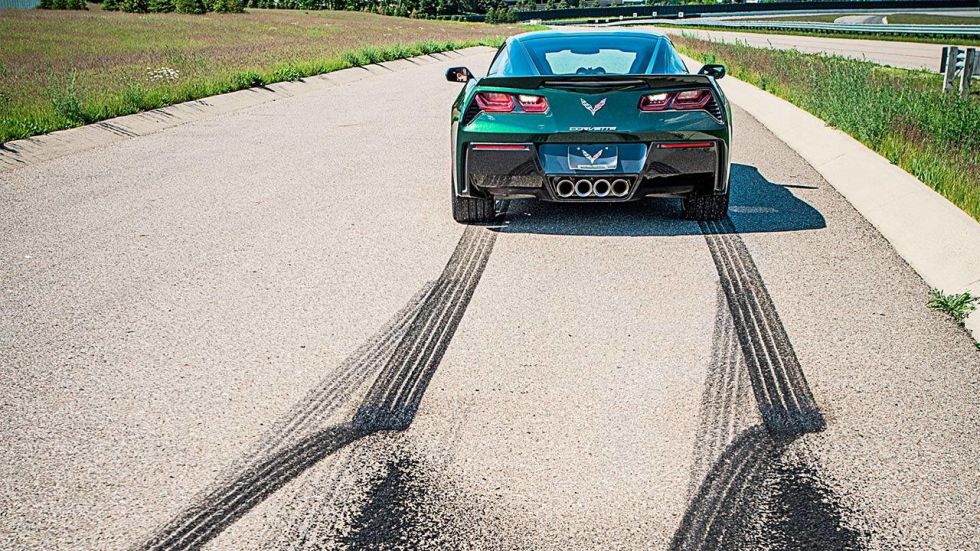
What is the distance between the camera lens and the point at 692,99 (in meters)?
7.11

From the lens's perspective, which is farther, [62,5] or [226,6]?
[226,6]

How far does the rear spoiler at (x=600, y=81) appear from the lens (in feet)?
23.0

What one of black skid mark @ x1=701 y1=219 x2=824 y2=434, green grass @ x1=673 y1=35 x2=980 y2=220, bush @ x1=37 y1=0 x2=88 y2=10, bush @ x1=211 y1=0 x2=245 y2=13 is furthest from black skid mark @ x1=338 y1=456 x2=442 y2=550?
bush @ x1=37 y1=0 x2=88 y2=10

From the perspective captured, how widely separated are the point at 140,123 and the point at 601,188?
9325 millimetres

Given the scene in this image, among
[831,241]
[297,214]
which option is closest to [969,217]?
[831,241]

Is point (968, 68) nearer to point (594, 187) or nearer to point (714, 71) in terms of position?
point (714, 71)

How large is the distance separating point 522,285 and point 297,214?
2873 mm

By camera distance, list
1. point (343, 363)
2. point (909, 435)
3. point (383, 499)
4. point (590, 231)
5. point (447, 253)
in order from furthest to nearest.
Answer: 1. point (590, 231)
2. point (447, 253)
3. point (343, 363)
4. point (909, 435)
5. point (383, 499)

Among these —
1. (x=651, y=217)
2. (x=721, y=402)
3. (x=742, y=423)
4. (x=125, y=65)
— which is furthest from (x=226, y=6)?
(x=742, y=423)

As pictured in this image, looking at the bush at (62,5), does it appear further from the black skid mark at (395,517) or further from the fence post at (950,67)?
the black skid mark at (395,517)

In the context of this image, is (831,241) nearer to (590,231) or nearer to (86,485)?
(590,231)

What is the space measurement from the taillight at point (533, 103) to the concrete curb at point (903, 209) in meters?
2.71

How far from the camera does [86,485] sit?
3.54m

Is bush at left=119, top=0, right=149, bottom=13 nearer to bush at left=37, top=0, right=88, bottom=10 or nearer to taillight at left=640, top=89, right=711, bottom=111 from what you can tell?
bush at left=37, top=0, right=88, bottom=10
